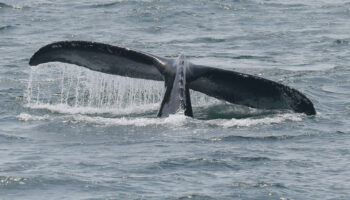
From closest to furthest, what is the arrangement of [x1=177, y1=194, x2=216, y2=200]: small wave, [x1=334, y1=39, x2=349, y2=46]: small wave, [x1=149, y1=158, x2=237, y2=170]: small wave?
1. [x1=177, y1=194, x2=216, y2=200]: small wave
2. [x1=149, y1=158, x2=237, y2=170]: small wave
3. [x1=334, y1=39, x2=349, y2=46]: small wave

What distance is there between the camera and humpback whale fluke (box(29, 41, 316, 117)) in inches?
483

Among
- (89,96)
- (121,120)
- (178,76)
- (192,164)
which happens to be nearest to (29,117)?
(121,120)

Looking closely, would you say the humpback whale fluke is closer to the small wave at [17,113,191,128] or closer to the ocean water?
the small wave at [17,113,191,128]

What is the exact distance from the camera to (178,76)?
1254 cm

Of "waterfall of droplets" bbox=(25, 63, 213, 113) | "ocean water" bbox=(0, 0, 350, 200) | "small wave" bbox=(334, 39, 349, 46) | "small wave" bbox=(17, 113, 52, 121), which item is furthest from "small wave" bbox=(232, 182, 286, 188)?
"small wave" bbox=(334, 39, 349, 46)

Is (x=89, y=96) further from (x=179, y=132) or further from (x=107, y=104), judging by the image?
(x=179, y=132)

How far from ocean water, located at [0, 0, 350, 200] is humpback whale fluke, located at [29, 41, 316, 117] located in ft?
0.68

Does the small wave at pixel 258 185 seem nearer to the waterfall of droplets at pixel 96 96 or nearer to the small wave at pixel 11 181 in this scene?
the small wave at pixel 11 181

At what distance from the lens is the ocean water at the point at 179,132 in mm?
10078

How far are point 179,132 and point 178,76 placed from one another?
0.79 m

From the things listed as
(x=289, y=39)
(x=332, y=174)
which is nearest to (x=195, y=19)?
(x=289, y=39)

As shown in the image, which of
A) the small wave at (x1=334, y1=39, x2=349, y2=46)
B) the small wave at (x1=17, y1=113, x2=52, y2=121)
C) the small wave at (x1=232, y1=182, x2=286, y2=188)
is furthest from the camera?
the small wave at (x1=334, y1=39, x2=349, y2=46)

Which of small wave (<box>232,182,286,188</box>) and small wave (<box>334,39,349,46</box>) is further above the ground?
small wave (<box>334,39,349,46</box>)

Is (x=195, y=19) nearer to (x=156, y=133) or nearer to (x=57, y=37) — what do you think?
(x=57, y=37)
